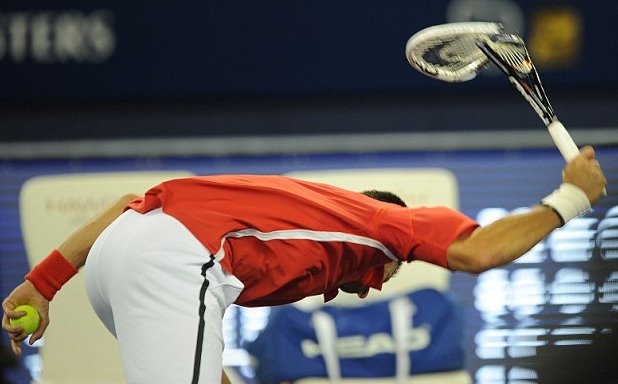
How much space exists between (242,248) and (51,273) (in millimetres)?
574

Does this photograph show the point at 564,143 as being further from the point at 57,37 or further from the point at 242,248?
the point at 57,37

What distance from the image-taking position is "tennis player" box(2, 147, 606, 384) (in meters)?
2.85

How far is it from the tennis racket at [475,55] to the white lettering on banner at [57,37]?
2.40 meters

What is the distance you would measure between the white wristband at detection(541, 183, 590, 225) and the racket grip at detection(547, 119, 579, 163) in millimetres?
120

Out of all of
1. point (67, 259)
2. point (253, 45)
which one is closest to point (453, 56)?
point (67, 259)

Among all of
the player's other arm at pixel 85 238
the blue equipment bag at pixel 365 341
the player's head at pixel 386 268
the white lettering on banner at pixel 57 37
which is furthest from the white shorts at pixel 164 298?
the white lettering on banner at pixel 57 37

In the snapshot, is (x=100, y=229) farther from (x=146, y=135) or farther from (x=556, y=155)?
(x=556, y=155)

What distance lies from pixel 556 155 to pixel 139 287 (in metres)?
2.79

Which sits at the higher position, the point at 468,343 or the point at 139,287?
the point at 139,287

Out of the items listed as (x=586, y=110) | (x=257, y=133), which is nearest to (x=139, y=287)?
(x=257, y=133)

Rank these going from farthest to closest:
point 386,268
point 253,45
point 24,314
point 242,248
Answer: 1. point 253,45
2. point 386,268
3. point 24,314
4. point 242,248

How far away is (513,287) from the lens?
5156 millimetres

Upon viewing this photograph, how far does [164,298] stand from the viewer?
9.48ft

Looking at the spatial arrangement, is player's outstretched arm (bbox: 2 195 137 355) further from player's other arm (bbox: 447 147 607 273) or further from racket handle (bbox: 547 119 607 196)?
racket handle (bbox: 547 119 607 196)
